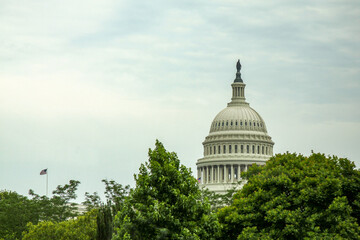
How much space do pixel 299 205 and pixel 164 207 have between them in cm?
1071

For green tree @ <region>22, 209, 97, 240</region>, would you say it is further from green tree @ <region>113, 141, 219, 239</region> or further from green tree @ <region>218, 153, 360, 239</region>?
green tree @ <region>113, 141, 219, 239</region>

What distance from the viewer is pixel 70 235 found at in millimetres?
87125

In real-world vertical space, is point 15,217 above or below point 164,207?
above

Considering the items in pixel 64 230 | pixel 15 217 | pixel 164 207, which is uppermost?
pixel 15 217

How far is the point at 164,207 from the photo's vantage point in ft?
183

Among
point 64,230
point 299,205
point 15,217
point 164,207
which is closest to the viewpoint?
point 164,207

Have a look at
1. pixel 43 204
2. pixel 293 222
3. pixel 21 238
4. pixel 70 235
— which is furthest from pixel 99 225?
pixel 43 204

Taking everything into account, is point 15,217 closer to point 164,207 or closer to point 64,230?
point 64,230

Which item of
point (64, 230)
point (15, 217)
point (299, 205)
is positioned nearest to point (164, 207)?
point (299, 205)

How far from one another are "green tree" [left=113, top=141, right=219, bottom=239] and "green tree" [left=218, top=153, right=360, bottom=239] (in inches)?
174

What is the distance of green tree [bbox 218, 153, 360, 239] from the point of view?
59625 millimetres

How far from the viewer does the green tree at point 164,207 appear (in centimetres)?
5581

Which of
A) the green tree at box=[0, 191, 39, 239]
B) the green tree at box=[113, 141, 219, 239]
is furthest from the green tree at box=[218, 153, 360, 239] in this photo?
the green tree at box=[0, 191, 39, 239]

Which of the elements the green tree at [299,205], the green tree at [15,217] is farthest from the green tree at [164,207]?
the green tree at [15,217]
